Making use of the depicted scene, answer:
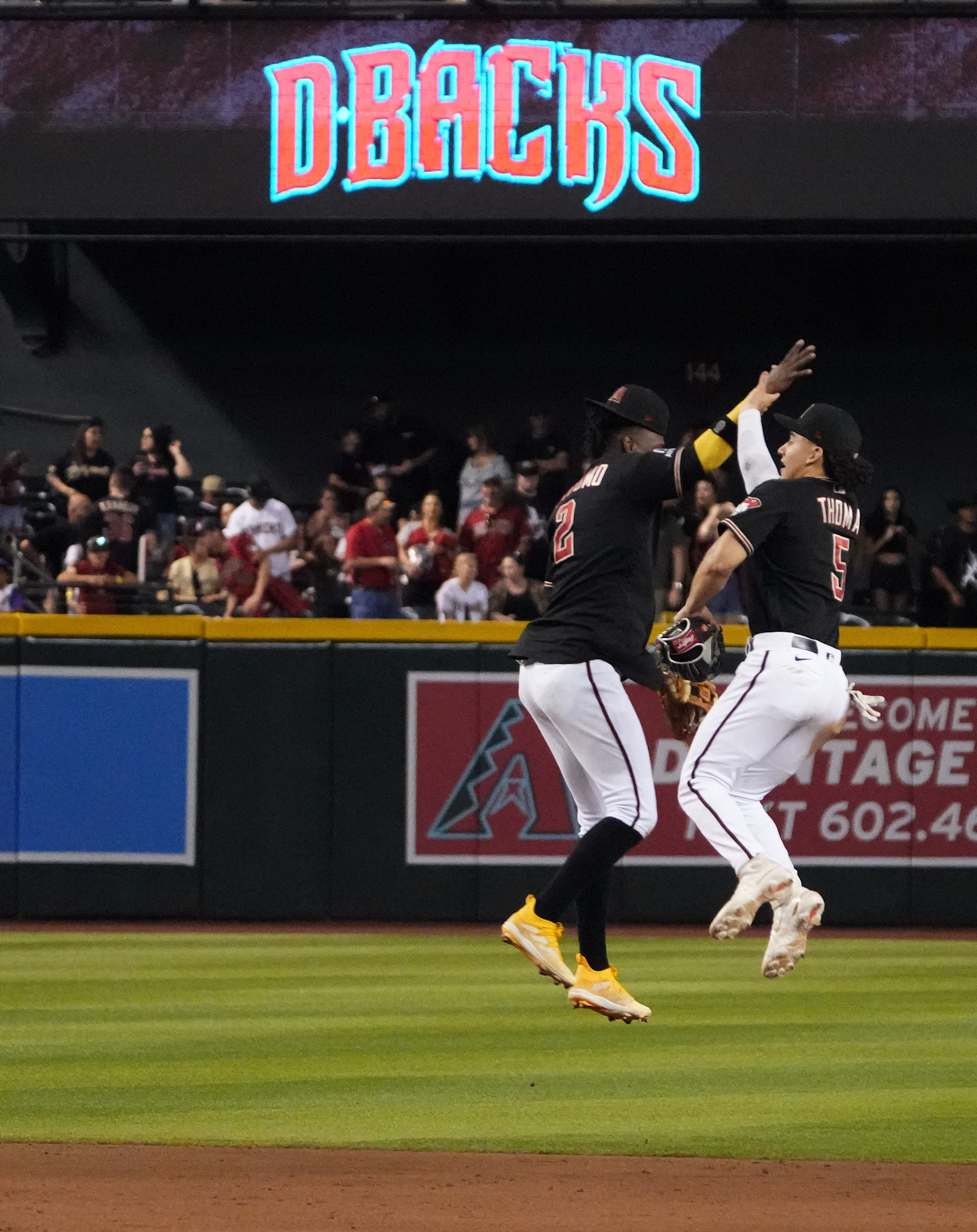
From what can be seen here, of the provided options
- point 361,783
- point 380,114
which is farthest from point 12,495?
point 361,783

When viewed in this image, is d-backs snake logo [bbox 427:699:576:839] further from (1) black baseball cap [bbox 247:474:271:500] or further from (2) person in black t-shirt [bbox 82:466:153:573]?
(2) person in black t-shirt [bbox 82:466:153:573]

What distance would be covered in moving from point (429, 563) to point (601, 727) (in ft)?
27.1

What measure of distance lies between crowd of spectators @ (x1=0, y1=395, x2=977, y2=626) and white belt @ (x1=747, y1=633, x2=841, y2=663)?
6.23 metres

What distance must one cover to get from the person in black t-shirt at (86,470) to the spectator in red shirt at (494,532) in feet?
11.0

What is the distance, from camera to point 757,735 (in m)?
6.67

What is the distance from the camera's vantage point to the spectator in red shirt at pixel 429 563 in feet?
48.4

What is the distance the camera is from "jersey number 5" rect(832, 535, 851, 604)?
22.3 ft

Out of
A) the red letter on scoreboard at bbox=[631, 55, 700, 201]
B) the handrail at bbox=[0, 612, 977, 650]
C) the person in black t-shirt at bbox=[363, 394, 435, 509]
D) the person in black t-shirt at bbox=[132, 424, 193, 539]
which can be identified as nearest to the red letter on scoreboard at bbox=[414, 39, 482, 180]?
the red letter on scoreboard at bbox=[631, 55, 700, 201]

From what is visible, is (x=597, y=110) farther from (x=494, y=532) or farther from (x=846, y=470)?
(x=846, y=470)

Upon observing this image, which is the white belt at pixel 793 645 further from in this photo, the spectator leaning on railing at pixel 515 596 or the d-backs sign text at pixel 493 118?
the d-backs sign text at pixel 493 118

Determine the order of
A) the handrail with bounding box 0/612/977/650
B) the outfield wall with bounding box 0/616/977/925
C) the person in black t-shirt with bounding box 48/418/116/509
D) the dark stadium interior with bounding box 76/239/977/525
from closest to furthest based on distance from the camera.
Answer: the outfield wall with bounding box 0/616/977/925 < the handrail with bounding box 0/612/977/650 < the person in black t-shirt with bounding box 48/418/116/509 < the dark stadium interior with bounding box 76/239/977/525

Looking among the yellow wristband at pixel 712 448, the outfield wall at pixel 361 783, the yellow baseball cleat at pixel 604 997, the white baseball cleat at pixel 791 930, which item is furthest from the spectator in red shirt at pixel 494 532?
the white baseball cleat at pixel 791 930

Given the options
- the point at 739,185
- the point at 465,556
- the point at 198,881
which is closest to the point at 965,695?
the point at 465,556

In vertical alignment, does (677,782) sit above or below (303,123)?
below
